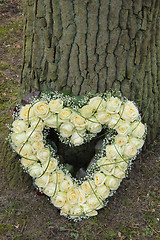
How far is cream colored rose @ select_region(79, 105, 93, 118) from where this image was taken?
2062 mm

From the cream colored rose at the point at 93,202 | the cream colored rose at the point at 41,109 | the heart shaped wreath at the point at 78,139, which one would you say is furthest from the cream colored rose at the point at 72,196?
the cream colored rose at the point at 41,109

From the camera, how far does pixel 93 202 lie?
2123 millimetres

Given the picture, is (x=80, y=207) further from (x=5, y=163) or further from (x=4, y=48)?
(x=4, y=48)

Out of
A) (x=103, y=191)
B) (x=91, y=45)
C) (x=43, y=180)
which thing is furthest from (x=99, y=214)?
(x=91, y=45)

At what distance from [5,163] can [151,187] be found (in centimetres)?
146

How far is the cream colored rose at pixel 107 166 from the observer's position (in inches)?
83.7

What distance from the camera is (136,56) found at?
2211 mm

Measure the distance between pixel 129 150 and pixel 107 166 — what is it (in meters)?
0.23

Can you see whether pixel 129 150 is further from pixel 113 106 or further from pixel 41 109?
pixel 41 109

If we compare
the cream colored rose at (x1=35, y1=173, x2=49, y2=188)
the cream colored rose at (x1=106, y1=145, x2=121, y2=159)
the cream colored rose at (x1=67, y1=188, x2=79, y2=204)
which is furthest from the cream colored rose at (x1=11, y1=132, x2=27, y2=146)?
the cream colored rose at (x1=106, y1=145, x2=121, y2=159)

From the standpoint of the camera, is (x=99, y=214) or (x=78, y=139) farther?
(x=99, y=214)

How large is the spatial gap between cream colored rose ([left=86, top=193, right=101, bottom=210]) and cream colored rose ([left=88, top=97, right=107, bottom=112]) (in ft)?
2.40

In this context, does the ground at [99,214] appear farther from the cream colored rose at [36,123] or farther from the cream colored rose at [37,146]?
the cream colored rose at [37,146]

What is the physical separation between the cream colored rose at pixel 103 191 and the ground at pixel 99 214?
20 centimetres
